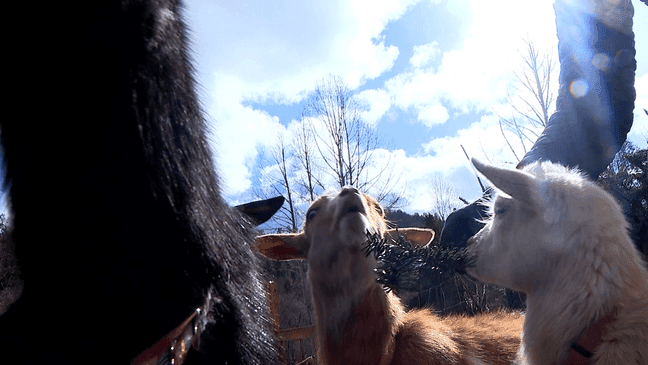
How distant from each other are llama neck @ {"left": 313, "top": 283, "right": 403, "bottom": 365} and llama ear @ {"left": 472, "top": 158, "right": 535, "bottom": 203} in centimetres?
159

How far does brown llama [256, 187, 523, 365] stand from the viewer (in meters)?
2.91

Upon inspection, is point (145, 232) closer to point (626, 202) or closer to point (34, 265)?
point (34, 265)

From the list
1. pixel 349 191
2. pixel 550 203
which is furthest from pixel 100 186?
pixel 349 191

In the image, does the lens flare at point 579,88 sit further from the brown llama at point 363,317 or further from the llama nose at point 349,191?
the llama nose at point 349,191

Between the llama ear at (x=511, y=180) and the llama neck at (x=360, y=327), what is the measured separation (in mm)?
1593

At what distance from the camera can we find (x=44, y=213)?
91 cm

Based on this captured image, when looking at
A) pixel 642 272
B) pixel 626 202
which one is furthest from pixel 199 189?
pixel 626 202

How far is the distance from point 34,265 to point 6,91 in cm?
44

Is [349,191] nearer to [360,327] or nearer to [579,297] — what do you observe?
[360,327]

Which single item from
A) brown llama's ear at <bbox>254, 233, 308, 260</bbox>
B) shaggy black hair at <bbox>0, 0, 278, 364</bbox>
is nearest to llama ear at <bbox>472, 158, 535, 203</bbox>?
shaggy black hair at <bbox>0, 0, 278, 364</bbox>

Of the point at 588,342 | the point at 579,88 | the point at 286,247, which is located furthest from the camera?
the point at 286,247

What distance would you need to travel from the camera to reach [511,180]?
178 cm

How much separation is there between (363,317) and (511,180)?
1.78 metres

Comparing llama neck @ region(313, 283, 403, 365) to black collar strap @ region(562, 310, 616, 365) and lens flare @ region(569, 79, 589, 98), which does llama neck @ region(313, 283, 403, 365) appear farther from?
lens flare @ region(569, 79, 589, 98)
